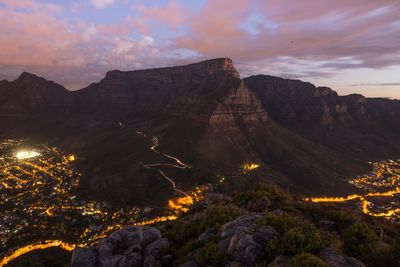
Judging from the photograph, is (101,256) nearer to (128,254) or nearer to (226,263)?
(128,254)

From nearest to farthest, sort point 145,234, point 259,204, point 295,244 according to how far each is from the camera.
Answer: point 295,244, point 145,234, point 259,204

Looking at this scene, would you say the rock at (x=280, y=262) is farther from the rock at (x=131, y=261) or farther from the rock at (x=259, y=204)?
the rock at (x=259, y=204)

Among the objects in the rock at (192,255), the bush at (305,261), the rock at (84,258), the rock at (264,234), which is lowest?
the rock at (84,258)

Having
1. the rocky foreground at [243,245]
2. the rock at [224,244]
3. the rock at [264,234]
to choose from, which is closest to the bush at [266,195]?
the rocky foreground at [243,245]

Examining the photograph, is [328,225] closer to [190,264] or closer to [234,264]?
[234,264]

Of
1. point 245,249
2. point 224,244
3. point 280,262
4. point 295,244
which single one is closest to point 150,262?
point 224,244

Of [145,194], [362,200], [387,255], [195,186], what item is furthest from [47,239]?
[362,200]
